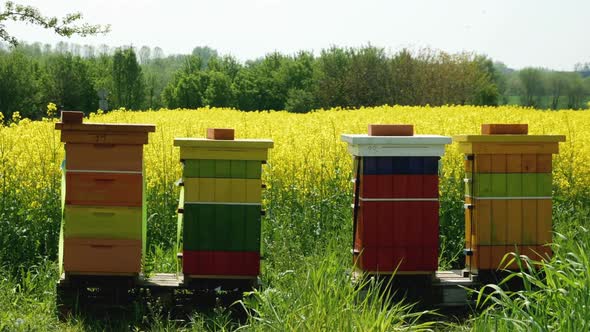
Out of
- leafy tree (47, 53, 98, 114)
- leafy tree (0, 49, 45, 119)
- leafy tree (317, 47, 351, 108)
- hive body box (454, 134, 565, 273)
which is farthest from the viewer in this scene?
leafy tree (47, 53, 98, 114)

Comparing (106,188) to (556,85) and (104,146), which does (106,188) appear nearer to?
(104,146)

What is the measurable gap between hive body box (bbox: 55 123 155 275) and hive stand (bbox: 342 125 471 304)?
1683 mm

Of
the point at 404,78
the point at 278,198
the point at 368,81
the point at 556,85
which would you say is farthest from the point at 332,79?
the point at 556,85

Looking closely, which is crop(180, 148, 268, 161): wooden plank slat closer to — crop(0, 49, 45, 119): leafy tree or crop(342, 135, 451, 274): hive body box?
crop(342, 135, 451, 274): hive body box

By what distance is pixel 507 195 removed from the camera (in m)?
7.42

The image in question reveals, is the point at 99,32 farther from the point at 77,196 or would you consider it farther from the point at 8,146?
the point at 8,146

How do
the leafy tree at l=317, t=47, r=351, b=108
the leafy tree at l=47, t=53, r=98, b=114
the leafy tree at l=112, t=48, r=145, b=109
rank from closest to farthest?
the leafy tree at l=317, t=47, r=351, b=108
the leafy tree at l=112, t=48, r=145, b=109
the leafy tree at l=47, t=53, r=98, b=114

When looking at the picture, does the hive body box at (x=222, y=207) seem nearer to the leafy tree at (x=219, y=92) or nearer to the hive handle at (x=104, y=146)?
the hive handle at (x=104, y=146)

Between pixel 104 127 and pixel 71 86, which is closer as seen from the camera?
pixel 104 127

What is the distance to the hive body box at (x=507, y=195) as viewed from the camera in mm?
7367

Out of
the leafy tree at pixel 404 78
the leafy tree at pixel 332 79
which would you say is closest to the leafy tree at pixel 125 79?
the leafy tree at pixel 332 79

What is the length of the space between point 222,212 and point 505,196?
7.36 feet

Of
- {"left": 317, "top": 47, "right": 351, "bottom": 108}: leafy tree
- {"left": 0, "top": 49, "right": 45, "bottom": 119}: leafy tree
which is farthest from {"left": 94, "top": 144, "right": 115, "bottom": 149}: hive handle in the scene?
{"left": 0, "top": 49, "right": 45, "bottom": 119}: leafy tree

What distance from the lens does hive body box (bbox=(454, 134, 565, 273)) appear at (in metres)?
7.37
